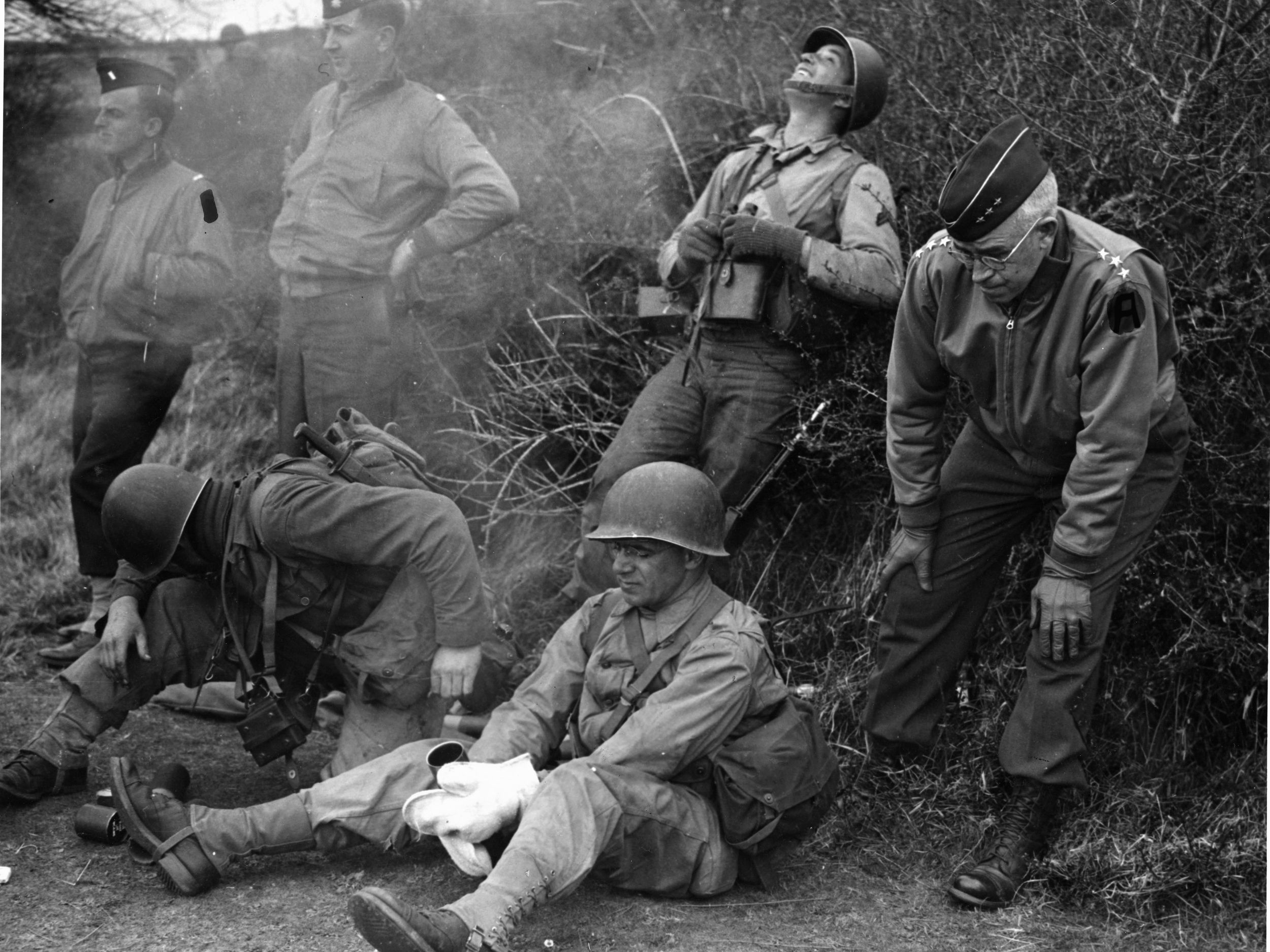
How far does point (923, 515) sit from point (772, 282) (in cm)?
125

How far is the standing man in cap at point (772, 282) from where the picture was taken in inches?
207

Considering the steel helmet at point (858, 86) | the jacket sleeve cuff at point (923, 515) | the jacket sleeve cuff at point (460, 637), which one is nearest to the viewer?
the jacket sleeve cuff at point (923, 515)

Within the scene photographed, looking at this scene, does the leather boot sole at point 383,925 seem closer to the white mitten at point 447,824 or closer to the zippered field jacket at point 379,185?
the white mitten at point 447,824

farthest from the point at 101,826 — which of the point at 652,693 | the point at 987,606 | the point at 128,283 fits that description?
the point at 987,606

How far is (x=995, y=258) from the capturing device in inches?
160

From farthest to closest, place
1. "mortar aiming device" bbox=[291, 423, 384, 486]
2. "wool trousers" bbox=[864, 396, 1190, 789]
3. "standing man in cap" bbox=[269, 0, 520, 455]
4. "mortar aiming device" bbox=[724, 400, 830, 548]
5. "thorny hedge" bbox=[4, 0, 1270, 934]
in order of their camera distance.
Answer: "standing man in cap" bbox=[269, 0, 520, 455], "mortar aiming device" bbox=[724, 400, 830, 548], "thorny hedge" bbox=[4, 0, 1270, 934], "mortar aiming device" bbox=[291, 423, 384, 486], "wool trousers" bbox=[864, 396, 1190, 789]

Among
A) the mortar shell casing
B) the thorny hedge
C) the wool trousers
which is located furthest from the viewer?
the thorny hedge

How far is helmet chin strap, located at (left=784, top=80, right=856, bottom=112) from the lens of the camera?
5.55 metres

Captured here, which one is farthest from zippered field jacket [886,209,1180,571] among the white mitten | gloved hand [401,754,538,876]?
the white mitten

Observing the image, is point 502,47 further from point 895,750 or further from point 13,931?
point 13,931

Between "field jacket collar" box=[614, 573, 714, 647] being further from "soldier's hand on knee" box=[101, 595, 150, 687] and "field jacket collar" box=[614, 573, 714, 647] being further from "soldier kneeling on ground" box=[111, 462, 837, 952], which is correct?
"soldier's hand on knee" box=[101, 595, 150, 687]

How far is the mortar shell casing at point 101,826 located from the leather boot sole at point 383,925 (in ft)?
4.32

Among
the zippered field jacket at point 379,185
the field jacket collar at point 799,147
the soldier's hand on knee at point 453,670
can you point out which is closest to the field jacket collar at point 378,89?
the zippered field jacket at point 379,185

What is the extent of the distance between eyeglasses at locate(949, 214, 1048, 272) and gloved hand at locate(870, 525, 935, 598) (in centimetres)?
93
